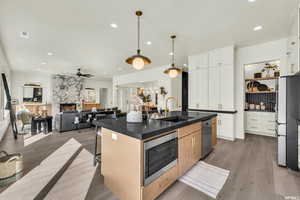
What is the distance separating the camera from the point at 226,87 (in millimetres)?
4074

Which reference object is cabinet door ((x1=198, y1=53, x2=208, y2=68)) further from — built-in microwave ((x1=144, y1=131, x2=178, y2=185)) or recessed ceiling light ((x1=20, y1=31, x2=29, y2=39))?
recessed ceiling light ((x1=20, y1=31, x2=29, y2=39))

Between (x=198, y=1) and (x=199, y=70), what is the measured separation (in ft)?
9.01

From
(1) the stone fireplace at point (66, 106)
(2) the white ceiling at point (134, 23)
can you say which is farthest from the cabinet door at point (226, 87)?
(1) the stone fireplace at point (66, 106)

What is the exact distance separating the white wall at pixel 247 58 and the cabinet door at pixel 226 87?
392 millimetres

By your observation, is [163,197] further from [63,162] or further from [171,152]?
[63,162]

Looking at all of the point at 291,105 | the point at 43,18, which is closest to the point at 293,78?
the point at 291,105

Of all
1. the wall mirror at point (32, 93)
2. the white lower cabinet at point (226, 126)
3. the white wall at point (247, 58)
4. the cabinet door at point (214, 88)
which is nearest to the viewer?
the white wall at point (247, 58)

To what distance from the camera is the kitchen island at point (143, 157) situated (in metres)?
1.36

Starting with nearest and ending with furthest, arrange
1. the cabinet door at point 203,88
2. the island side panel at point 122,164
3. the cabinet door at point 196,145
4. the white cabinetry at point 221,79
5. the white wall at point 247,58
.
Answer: the island side panel at point 122,164 → the cabinet door at point 196,145 → the white wall at point 247,58 → the white cabinetry at point 221,79 → the cabinet door at point 203,88

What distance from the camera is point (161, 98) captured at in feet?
21.8

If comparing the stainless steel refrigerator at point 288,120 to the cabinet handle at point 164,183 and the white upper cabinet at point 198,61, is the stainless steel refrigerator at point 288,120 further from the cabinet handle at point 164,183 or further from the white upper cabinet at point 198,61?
the white upper cabinet at point 198,61

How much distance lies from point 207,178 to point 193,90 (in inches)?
131

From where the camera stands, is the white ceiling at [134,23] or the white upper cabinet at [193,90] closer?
the white ceiling at [134,23]

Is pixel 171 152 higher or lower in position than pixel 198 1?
lower
